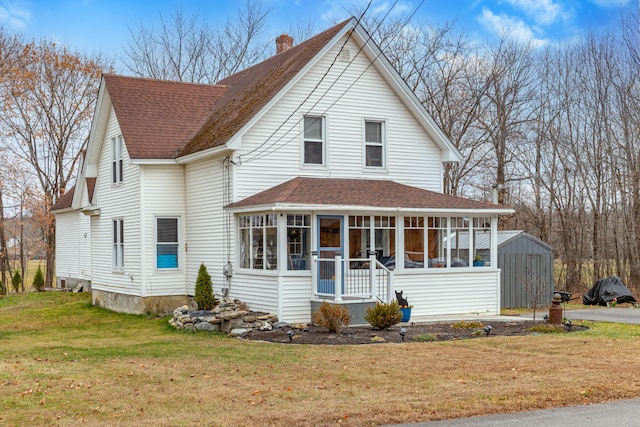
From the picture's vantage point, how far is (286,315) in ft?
60.6

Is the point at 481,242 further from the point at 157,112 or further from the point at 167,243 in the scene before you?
the point at 157,112

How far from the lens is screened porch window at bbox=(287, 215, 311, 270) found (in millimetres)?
18766

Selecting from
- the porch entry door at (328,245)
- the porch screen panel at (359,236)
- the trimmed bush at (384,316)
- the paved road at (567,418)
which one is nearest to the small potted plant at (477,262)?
the porch screen panel at (359,236)

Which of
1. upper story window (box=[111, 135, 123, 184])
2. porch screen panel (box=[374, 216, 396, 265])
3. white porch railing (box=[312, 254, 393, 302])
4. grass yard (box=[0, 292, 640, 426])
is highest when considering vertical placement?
upper story window (box=[111, 135, 123, 184])

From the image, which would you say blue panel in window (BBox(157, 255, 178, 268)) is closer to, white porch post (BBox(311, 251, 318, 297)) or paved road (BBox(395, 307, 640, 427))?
white porch post (BBox(311, 251, 318, 297))

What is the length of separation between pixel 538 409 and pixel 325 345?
6529 millimetres

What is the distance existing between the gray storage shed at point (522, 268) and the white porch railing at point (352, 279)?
733 centimetres

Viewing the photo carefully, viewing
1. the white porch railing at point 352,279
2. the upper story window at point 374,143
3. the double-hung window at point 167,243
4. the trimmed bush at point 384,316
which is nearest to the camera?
the trimmed bush at point 384,316

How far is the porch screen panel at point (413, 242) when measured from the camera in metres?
20.2

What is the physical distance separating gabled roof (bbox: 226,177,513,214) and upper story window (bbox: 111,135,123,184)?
19.1 feet

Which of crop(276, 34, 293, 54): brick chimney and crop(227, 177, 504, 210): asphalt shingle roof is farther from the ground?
crop(276, 34, 293, 54): brick chimney

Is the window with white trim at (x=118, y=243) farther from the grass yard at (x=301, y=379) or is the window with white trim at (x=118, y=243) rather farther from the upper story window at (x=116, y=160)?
the grass yard at (x=301, y=379)

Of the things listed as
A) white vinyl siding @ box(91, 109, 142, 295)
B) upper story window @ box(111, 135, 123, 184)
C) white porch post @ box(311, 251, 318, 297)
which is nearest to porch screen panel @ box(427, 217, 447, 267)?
white porch post @ box(311, 251, 318, 297)

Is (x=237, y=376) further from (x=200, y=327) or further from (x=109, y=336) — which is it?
(x=109, y=336)
